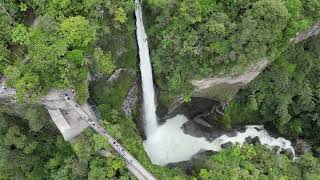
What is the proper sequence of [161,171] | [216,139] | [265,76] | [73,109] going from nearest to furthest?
[73,109], [161,171], [265,76], [216,139]

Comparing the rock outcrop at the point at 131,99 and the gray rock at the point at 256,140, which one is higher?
the rock outcrop at the point at 131,99

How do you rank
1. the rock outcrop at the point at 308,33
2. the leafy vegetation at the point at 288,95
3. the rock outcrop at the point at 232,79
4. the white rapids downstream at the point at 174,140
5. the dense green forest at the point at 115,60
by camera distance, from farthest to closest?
1. the white rapids downstream at the point at 174,140
2. the leafy vegetation at the point at 288,95
3. the rock outcrop at the point at 308,33
4. the rock outcrop at the point at 232,79
5. the dense green forest at the point at 115,60

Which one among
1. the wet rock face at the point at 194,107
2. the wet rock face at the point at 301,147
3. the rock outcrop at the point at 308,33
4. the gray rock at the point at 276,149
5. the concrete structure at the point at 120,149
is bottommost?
the wet rock face at the point at 301,147

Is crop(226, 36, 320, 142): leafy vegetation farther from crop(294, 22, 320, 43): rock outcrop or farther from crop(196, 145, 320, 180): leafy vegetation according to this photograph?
crop(196, 145, 320, 180): leafy vegetation

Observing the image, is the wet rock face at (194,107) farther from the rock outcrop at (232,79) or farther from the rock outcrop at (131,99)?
the rock outcrop at (131,99)

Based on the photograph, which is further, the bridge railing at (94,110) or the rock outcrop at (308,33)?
the rock outcrop at (308,33)

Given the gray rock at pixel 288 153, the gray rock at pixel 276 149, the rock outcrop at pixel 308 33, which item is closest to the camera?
the rock outcrop at pixel 308 33

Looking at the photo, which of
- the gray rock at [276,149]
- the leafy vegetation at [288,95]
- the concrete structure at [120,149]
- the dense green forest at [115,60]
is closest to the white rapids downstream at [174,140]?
the gray rock at [276,149]

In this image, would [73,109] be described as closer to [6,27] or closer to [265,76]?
[6,27]

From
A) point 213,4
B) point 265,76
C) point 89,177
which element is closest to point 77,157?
point 89,177
